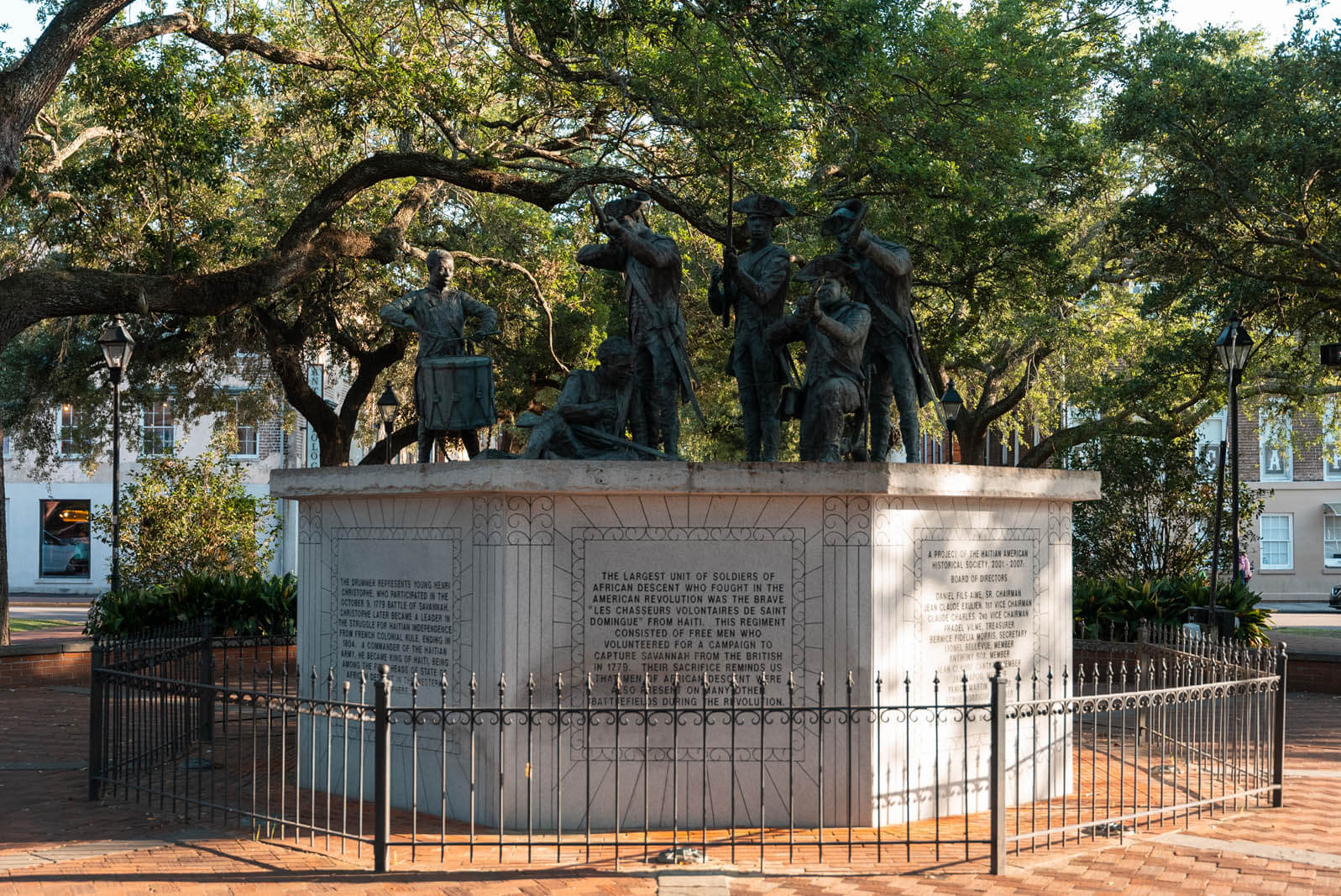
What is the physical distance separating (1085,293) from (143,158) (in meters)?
19.1

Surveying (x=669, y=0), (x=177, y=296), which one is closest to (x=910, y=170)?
(x=669, y=0)

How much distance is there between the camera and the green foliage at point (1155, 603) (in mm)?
17844

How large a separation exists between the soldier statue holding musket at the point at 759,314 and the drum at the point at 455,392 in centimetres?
198

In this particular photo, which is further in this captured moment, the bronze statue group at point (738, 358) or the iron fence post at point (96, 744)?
the bronze statue group at point (738, 358)

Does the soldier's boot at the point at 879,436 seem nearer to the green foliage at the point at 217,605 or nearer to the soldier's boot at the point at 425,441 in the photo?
the soldier's boot at the point at 425,441

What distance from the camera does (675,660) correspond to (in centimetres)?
870

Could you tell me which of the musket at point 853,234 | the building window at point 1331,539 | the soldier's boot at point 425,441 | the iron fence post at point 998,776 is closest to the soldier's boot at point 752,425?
the musket at point 853,234

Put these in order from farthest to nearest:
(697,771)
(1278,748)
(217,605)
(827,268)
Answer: (217,605) < (827,268) < (1278,748) < (697,771)

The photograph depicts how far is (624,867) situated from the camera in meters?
7.42

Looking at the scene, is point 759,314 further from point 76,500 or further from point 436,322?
point 76,500

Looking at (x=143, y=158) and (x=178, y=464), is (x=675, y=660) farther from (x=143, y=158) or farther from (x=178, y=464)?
(x=178, y=464)

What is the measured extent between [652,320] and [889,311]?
1825 mm

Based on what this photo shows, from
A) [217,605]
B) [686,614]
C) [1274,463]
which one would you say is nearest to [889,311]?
[686,614]

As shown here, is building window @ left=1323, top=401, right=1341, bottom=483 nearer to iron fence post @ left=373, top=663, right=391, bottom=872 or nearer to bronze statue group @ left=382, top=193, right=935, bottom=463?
bronze statue group @ left=382, top=193, right=935, bottom=463
